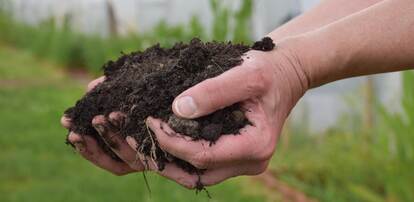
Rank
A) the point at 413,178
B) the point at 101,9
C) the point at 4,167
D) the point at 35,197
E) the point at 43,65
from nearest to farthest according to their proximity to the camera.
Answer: the point at 413,178, the point at 35,197, the point at 4,167, the point at 43,65, the point at 101,9

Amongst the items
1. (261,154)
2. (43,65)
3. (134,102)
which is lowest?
(43,65)

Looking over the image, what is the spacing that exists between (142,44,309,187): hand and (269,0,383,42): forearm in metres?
0.34

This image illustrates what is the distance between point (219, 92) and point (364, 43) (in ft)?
1.04

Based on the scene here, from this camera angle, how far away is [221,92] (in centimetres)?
107

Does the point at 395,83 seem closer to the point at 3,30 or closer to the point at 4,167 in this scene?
the point at 4,167

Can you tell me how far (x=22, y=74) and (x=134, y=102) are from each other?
6.97 m

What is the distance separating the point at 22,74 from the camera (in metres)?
7.81

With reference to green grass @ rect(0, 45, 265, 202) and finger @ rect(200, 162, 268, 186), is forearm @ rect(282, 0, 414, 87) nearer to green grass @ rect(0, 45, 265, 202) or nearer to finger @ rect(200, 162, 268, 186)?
finger @ rect(200, 162, 268, 186)

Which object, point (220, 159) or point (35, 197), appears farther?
point (35, 197)

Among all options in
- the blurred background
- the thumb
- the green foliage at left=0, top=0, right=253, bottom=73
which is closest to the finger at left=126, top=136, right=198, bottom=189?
the thumb

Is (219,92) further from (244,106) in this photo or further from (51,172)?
(51,172)

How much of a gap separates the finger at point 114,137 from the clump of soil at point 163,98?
20 mm

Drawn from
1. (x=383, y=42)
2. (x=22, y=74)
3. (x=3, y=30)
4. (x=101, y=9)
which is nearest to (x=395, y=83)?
(x=383, y=42)

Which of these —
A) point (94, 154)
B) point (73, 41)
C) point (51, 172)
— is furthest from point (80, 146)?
point (73, 41)
